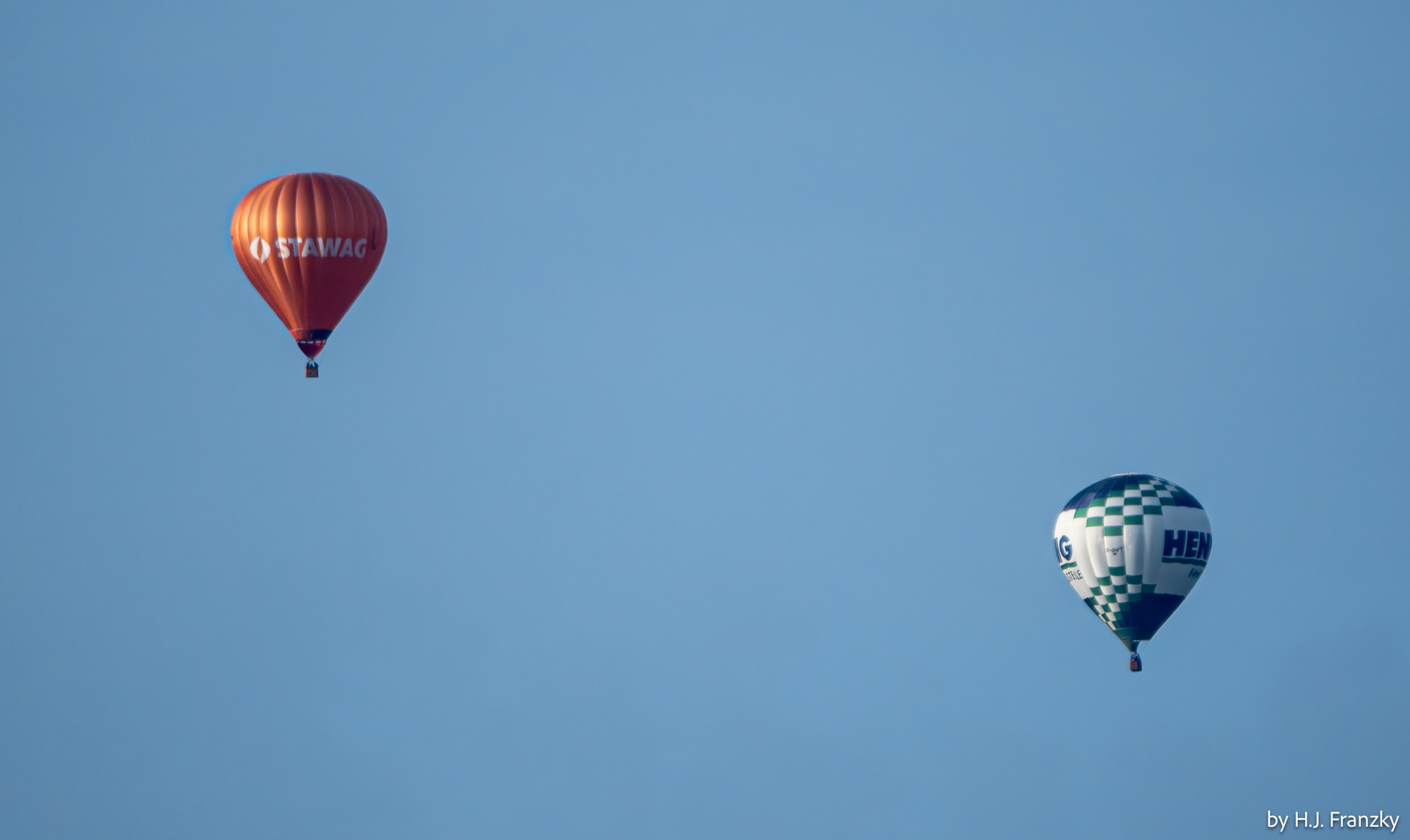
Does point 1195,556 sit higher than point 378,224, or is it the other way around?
point 378,224

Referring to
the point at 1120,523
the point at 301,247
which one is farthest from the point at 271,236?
the point at 1120,523

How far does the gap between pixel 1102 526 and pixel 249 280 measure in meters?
20.7

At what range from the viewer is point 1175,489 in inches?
2197

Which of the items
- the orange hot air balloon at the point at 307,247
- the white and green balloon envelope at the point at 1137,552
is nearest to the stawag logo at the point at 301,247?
the orange hot air balloon at the point at 307,247

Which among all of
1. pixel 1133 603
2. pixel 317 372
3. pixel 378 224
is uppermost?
pixel 378 224

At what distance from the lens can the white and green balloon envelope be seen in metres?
54.6

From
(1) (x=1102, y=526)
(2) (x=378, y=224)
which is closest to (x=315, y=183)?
(2) (x=378, y=224)

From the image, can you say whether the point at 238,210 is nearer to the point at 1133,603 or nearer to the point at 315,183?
the point at 315,183

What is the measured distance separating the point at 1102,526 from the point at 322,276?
19027 millimetres

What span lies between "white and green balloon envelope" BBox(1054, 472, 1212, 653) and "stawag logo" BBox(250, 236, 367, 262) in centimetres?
1856

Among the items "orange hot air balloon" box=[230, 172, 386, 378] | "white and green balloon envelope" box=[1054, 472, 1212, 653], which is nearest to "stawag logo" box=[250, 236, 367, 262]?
"orange hot air balloon" box=[230, 172, 386, 378]

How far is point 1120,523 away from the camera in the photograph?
5484 centimetres

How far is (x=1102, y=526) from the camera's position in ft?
180

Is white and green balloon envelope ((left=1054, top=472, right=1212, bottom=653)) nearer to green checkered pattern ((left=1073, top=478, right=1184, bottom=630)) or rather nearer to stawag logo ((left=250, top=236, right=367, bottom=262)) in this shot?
green checkered pattern ((left=1073, top=478, right=1184, bottom=630))
